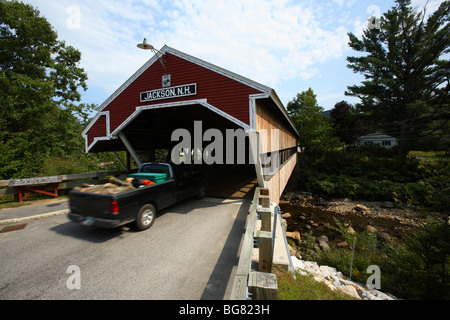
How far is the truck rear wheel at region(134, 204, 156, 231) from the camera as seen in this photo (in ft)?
→ 17.2

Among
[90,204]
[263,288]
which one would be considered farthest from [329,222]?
[90,204]

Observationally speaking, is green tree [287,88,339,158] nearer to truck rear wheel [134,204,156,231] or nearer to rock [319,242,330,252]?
rock [319,242,330,252]

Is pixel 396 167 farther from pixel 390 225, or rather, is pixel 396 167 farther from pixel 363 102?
pixel 390 225

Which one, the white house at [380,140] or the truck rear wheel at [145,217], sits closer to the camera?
the truck rear wheel at [145,217]

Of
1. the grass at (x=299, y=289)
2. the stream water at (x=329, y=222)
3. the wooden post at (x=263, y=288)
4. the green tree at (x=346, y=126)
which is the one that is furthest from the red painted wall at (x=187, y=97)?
the green tree at (x=346, y=126)

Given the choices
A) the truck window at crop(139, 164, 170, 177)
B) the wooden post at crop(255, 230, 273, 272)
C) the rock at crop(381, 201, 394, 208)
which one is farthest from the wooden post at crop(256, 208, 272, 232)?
the rock at crop(381, 201, 394, 208)

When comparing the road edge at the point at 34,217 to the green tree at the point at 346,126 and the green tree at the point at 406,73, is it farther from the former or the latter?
the green tree at the point at 346,126

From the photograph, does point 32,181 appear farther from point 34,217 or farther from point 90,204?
point 90,204

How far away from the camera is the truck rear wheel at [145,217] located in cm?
524

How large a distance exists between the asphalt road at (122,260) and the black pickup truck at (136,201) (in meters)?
0.52

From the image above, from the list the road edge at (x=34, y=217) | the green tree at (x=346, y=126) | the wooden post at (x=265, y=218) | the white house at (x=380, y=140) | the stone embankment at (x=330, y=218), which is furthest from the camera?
the white house at (x=380, y=140)

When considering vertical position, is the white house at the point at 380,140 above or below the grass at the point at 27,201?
above

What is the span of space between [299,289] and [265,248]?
154 centimetres
